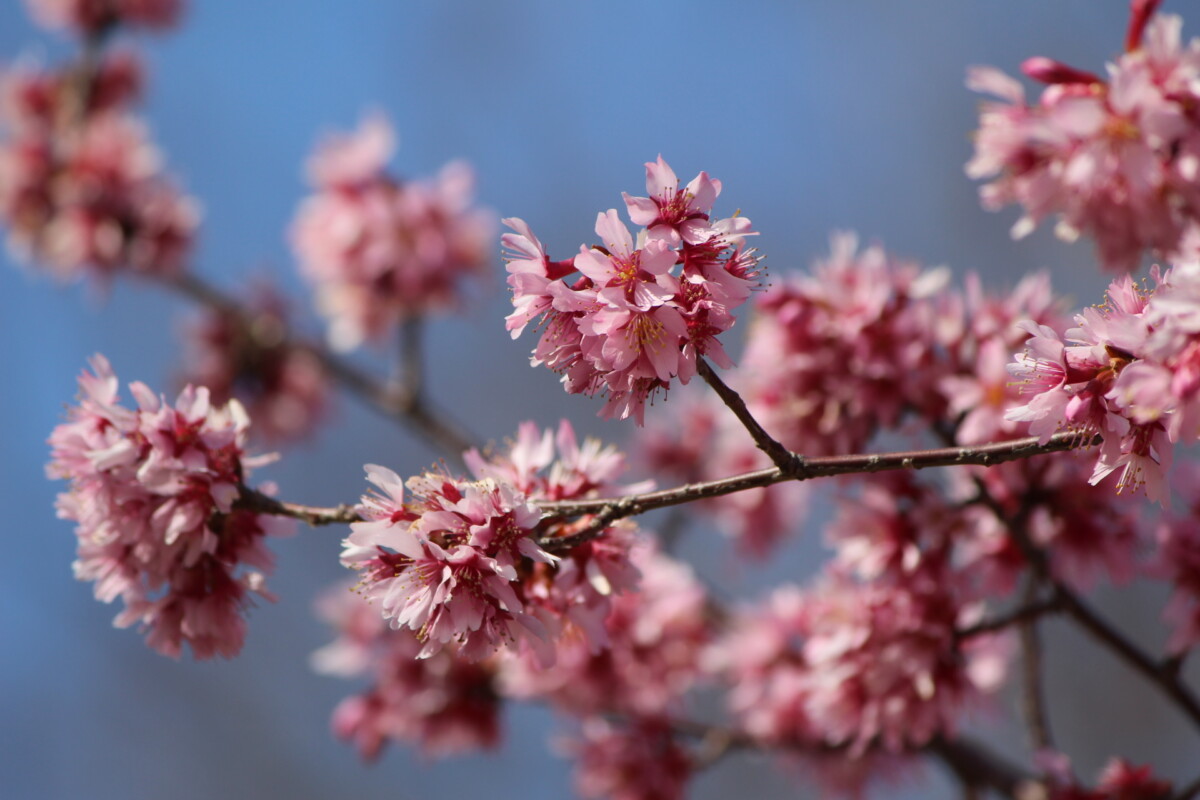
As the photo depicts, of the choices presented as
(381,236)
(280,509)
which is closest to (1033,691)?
(280,509)

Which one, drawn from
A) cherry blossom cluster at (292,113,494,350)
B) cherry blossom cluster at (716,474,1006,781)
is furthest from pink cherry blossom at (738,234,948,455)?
cherry blossom cluster at (292,113,494,350)

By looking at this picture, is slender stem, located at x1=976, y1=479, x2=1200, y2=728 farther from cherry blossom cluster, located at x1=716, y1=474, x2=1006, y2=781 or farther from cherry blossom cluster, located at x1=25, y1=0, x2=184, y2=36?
cherry blossom cluster, located at x1=25, y1=0, x2=184, y2=36

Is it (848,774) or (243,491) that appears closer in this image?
(243,491)

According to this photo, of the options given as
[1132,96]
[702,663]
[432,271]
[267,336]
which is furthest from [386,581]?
[267,336]

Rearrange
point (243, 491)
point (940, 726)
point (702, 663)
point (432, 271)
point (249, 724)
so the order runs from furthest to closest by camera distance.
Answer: point (249, 724), point (432, 271), point (702, 663), point (940, 726), point (243, 491)

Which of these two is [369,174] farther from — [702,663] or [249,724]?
[249,724]

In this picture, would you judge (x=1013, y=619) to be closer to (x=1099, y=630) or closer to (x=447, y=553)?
(x=1099, y=630)
